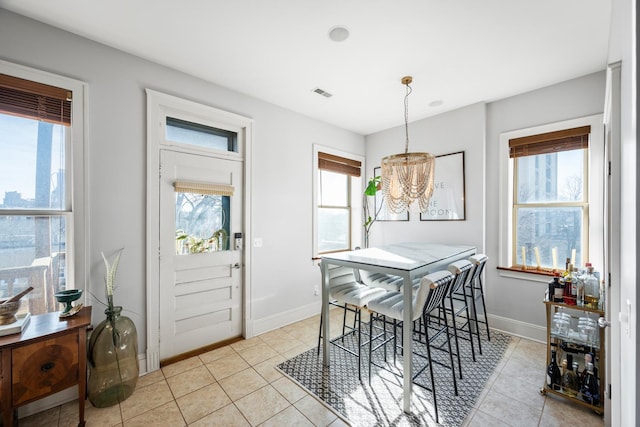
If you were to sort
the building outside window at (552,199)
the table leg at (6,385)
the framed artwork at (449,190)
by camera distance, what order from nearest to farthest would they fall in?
the table leg at (6,385), the building outside window at (552,199), the framed artwork at (449,190)

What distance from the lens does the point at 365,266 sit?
213cm

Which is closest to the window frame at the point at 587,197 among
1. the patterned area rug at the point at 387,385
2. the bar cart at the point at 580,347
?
the bar cart at the point at 580,347

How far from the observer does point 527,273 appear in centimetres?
305

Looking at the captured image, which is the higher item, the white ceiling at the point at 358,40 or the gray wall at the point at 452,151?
the white ceiling at the point at 358,40

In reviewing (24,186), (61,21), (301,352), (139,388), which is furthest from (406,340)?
(61,21)

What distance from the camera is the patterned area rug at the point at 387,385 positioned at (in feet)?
6.28

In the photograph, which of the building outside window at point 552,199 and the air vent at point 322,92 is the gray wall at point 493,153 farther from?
the air vent at point 322,92

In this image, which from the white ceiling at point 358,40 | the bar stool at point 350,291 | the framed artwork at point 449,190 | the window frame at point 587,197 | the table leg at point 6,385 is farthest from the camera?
the framed artwork at point 449,190

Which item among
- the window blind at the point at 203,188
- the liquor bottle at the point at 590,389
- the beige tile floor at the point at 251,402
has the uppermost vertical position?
the window blind at the point at 203,188

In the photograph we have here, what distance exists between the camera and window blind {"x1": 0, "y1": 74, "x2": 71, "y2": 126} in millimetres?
1900

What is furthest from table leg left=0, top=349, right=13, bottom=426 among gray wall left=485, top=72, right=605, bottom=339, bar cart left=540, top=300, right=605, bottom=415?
gray wall left=485, top=72, right=605, bottom=339

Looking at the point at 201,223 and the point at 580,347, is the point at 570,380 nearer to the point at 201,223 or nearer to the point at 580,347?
the point at 580,347

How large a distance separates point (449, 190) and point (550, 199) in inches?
40.9

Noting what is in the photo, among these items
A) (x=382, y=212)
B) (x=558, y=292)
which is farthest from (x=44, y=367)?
(x=382, y=212)
